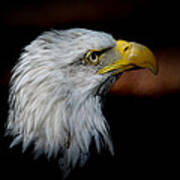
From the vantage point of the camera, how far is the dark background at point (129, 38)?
43.9 inches

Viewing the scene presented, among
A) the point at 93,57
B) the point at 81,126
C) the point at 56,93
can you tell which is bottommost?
the point at 81,126

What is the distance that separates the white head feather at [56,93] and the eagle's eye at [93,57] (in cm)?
2

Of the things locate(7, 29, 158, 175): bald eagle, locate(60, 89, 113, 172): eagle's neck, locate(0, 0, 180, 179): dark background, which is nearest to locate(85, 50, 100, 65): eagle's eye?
locate(7, 29, 158, 175): bald eagle

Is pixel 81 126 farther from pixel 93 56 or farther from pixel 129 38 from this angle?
pixel 129 38

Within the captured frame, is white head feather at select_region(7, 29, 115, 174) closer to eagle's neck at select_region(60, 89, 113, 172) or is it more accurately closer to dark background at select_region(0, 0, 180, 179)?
eagle's neck at select_region(60, 89, 113, 172)

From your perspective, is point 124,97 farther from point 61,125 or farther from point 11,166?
point 11,166

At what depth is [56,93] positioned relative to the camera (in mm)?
765

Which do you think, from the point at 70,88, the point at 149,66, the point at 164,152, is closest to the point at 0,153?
the point at 70,88

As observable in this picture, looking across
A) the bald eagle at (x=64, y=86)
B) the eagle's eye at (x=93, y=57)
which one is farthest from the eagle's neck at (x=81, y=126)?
the eagle's eye at (x=93, y=57)

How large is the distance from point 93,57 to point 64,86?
0.46 ft

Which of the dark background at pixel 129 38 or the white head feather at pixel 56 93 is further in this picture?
the dark background at pixel 129 38

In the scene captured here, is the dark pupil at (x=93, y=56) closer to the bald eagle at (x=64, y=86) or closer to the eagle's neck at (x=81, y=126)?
the bald eagle at (x=64, y=86)

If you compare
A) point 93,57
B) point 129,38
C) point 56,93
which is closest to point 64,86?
point 56,93

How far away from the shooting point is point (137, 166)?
1.14 meters
